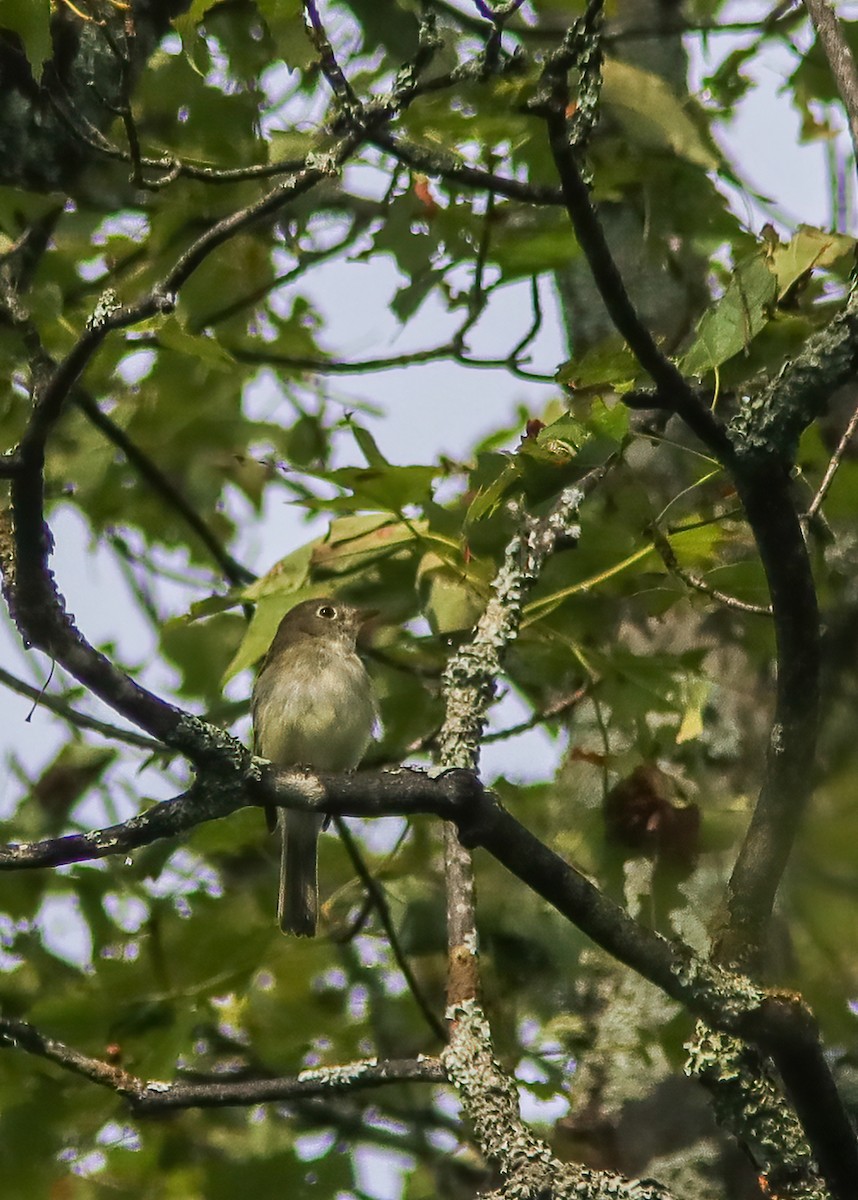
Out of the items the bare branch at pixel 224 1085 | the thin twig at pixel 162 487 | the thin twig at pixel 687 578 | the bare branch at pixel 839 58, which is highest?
the thin twig at pixel 162 487

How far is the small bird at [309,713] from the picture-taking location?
17.2 feet

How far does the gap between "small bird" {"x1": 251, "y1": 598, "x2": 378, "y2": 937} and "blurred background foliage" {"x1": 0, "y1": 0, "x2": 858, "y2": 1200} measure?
153mm

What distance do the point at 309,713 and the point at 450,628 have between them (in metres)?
1.89

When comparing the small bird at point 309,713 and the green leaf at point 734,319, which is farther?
the small bird at point 309,713

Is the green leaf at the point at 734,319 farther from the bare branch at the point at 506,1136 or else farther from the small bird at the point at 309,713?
the small bird at the point at 309,713

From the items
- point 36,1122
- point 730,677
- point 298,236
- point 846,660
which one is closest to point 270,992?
point 36,1122

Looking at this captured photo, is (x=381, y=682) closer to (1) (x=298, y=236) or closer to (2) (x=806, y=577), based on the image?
(1) (x=298, y=236)

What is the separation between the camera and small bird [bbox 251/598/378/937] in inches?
207

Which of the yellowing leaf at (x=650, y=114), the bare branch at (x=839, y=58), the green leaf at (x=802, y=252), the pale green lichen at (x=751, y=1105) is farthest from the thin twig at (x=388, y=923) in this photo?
the bare branch at (x=839, y=58)

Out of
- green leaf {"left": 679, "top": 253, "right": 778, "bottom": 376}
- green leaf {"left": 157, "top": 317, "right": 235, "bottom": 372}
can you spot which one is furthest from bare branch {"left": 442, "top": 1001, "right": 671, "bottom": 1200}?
green leaf {"left": 157, "top": 317, "right": 235, "bottom": 372}

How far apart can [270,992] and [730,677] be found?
1.73m

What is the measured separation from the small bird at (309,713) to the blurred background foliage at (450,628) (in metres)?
0.15

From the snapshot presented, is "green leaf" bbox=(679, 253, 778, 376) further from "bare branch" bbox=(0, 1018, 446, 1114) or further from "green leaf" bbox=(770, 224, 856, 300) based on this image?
"bare branch" bbox=(0, 1018, 446, 1114)

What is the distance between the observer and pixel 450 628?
383cm
